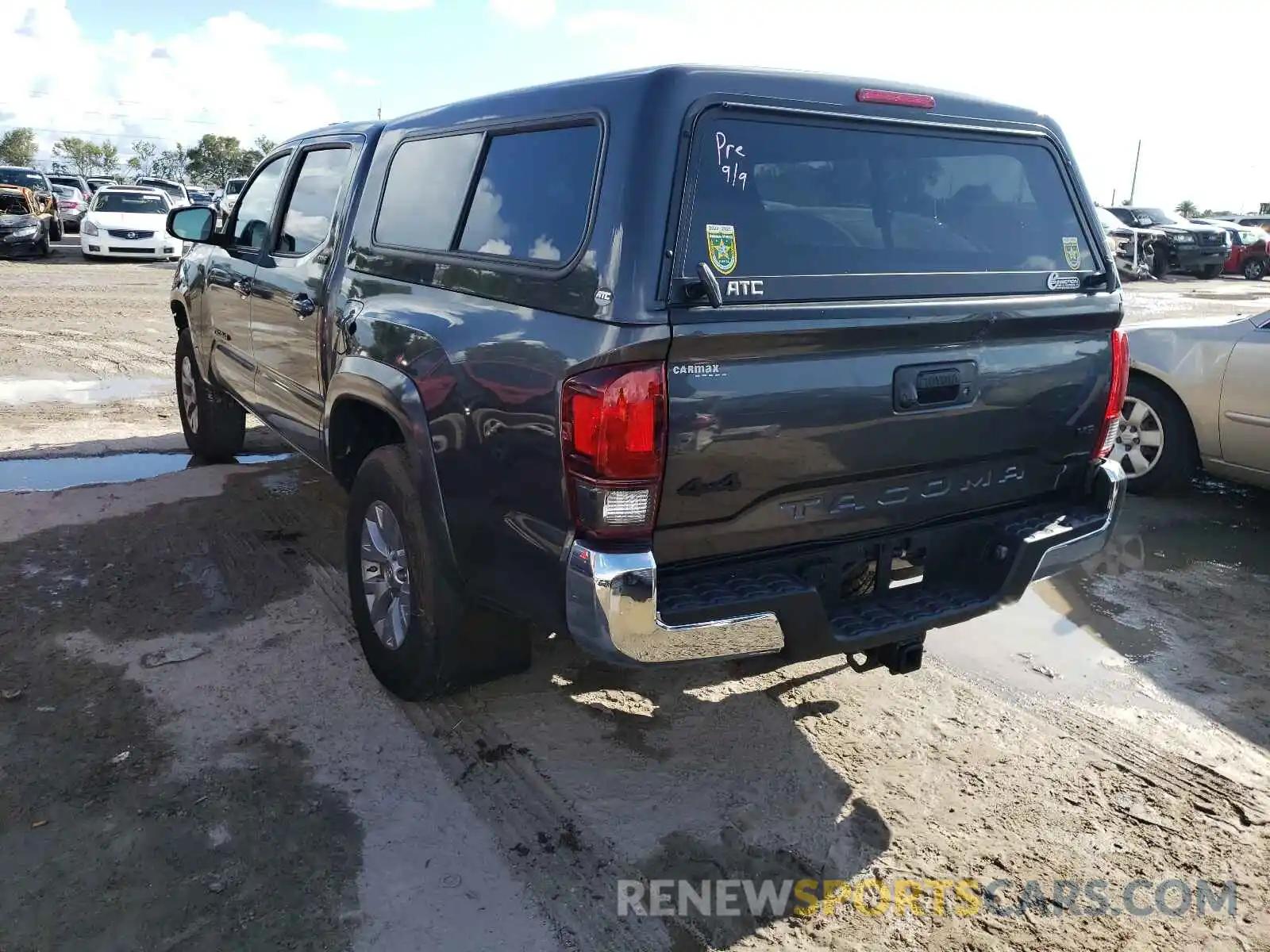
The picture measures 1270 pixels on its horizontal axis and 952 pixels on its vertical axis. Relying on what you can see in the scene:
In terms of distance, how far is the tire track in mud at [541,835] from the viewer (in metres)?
2.61

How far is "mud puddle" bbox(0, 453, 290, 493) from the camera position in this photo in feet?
20.0

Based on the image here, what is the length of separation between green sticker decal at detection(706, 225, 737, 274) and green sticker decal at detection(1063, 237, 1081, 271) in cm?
141

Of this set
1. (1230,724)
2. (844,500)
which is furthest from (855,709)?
(1230,724)

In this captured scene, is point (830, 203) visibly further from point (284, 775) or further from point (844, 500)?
point (284, 775)

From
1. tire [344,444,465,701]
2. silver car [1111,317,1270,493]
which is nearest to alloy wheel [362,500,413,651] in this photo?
tire [344,444,465,701]

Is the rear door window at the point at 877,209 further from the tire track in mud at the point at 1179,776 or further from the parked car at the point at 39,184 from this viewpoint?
the parked car at the point at 39,184

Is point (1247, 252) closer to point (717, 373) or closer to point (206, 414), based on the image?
point (206, 414)

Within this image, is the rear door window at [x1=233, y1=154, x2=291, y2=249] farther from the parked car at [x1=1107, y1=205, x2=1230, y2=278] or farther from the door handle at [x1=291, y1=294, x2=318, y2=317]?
the parked car at [x1=1107, y1=205, x2=1230, y2=278]

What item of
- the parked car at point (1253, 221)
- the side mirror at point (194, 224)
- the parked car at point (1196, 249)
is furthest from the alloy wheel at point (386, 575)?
the parked car at point (1253, 221)

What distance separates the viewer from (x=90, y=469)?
21.2ft

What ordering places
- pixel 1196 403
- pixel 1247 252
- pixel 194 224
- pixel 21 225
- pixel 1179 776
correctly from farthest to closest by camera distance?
pixel 1247 252 < pixel 21 225 < pixel 1196 403 < pixel 194 224 < pixel 1179 776

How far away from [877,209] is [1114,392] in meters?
1.10

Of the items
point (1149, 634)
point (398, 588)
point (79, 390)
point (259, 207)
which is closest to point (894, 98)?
point (398, 588)

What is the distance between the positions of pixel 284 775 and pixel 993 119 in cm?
308
